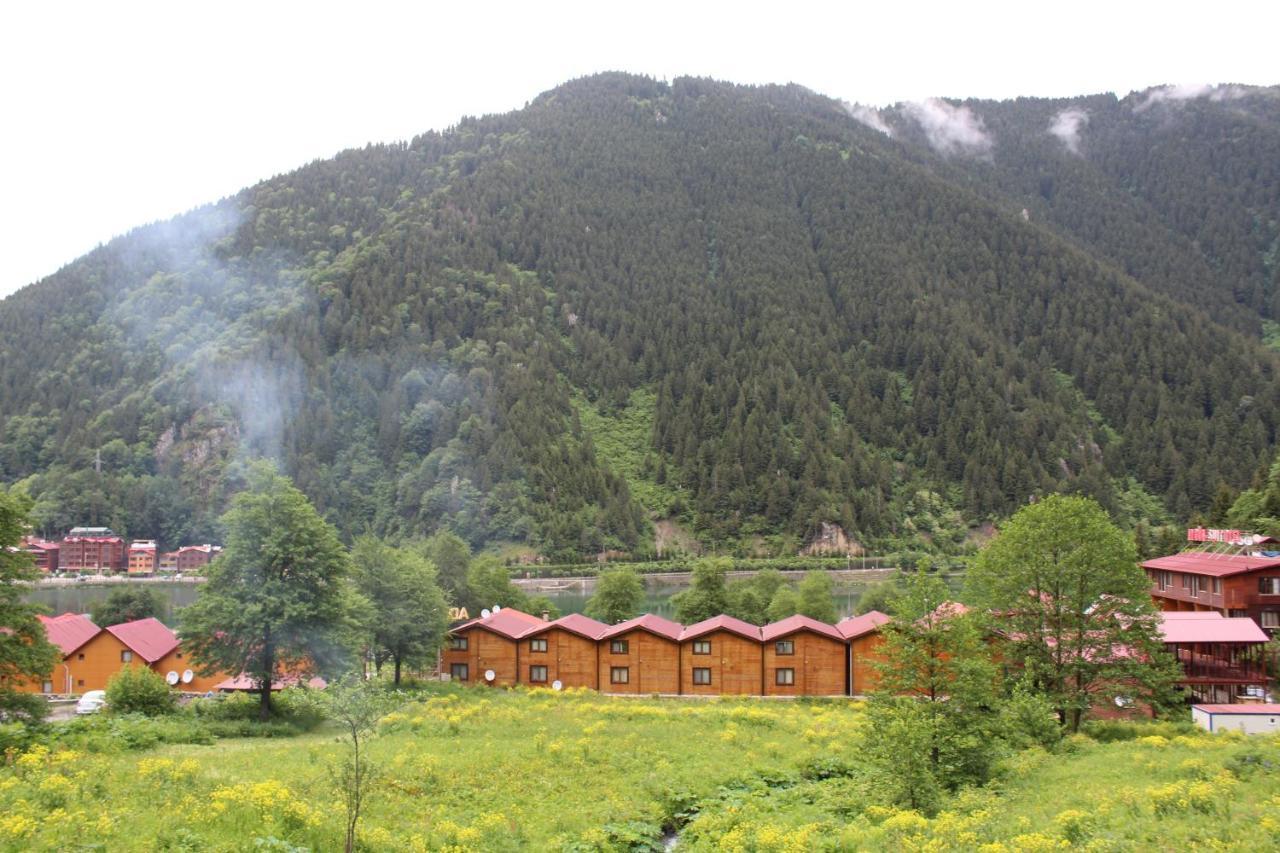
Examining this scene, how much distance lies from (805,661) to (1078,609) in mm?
16686

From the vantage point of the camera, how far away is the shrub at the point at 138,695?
33.7m

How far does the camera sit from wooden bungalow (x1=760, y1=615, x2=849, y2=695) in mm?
45625

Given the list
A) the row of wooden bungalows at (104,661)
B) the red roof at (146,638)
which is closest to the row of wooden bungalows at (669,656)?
the row of wooden bungalows at (104,661)

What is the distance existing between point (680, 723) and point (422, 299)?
174737 millimetres

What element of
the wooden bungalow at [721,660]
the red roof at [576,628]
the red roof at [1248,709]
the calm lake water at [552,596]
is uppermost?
the red roof at [576,628]

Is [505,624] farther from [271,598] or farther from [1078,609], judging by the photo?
[1078,609]

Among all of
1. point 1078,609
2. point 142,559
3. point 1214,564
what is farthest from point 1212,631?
point 142,559

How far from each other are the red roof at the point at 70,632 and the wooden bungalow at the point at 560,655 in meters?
22.1

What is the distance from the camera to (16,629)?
2745 centimetres

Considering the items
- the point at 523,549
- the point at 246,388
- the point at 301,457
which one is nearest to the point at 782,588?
the point at 523,549

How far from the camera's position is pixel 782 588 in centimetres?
7162

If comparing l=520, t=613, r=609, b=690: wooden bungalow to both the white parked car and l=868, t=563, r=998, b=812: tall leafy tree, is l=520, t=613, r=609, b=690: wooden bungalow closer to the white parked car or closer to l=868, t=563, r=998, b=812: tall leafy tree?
the white parked car

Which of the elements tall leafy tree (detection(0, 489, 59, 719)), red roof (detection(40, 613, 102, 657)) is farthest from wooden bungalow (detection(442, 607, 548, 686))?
tall leafy tree (detection(0, 489, 59, 719))

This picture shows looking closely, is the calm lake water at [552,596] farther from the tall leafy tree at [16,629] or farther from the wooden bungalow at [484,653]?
the tall leafy tree at [16,629]
